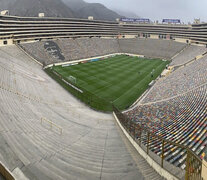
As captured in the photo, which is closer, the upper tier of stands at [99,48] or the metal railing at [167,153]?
the metal railing at [167,153]

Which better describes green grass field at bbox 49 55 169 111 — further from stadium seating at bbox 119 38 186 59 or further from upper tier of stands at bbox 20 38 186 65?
stadium seating at bbox 119 38 186 59

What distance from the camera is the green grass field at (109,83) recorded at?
34031 millimetres

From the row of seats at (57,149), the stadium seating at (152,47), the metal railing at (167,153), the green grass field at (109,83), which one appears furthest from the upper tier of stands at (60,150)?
the stadium seating at (152,47)

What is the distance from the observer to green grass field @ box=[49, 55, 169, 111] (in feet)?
112

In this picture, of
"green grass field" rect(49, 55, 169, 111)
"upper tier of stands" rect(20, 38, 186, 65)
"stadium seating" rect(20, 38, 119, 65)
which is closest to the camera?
"green grass field" rect(49, 55, 169, 111)

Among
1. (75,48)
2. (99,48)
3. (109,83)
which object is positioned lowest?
(109,83)

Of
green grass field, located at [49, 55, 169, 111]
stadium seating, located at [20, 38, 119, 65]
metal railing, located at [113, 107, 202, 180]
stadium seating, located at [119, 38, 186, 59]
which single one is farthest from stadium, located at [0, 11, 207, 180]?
stadium seating, located at [119, 38, 186, 59]

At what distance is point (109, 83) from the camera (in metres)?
44.1

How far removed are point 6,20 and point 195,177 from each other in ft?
225

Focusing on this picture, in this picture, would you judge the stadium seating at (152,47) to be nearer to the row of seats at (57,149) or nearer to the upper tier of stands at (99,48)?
the upper tier of stands at (99,48)


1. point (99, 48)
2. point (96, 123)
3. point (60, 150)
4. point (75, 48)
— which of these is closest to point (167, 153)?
point (60, 150)

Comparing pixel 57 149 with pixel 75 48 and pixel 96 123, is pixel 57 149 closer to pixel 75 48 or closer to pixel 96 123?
pixel 96 123

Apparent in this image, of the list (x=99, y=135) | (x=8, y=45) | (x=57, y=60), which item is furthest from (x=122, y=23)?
(x=99, y=135)

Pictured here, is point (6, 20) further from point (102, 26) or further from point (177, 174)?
point (177, 174)
